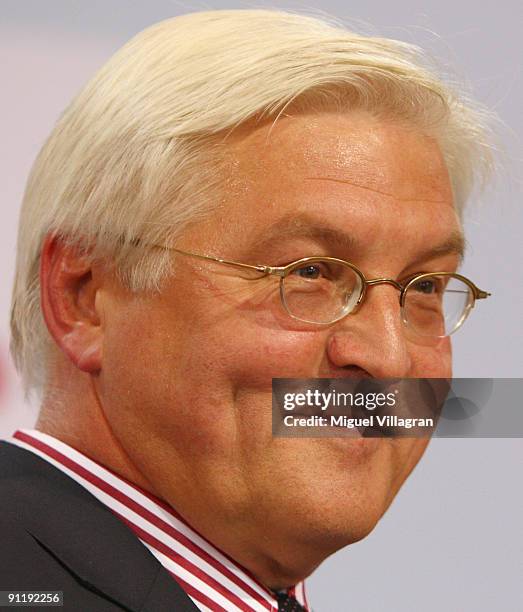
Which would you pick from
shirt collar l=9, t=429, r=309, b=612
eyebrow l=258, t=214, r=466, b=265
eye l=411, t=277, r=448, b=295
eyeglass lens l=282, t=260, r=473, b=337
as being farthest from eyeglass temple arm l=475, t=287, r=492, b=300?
shirt collar l=9, t=429, r=309, b=612

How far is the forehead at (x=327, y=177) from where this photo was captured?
4.75ft

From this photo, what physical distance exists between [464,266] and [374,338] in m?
0.36

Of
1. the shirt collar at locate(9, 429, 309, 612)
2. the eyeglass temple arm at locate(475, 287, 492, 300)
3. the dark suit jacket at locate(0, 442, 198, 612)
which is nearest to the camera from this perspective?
the dark suit jacket at locate(0, 442, 198, 612)

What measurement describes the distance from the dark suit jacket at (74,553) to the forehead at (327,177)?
40 centimetres

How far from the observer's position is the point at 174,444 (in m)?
1.46

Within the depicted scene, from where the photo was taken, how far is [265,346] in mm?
1417

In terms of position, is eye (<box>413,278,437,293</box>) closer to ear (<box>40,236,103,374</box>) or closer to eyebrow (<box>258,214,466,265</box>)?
eyebrow (<box>258,214,466,265</box>)

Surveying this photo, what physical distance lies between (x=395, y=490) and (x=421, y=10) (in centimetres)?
97

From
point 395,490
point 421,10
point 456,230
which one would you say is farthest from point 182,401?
point 421,10

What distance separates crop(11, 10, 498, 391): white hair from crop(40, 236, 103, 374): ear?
0.03m

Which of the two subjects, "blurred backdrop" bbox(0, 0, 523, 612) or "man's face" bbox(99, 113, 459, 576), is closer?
"man's face" bbox(99, 113, 459, 576)

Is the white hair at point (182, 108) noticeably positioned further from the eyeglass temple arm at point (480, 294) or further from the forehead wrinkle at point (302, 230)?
the eyeglass temple arm at point (480, 294)

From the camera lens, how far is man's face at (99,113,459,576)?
142 centimetres

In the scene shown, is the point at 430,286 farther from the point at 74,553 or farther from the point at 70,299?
the point at 74,553
